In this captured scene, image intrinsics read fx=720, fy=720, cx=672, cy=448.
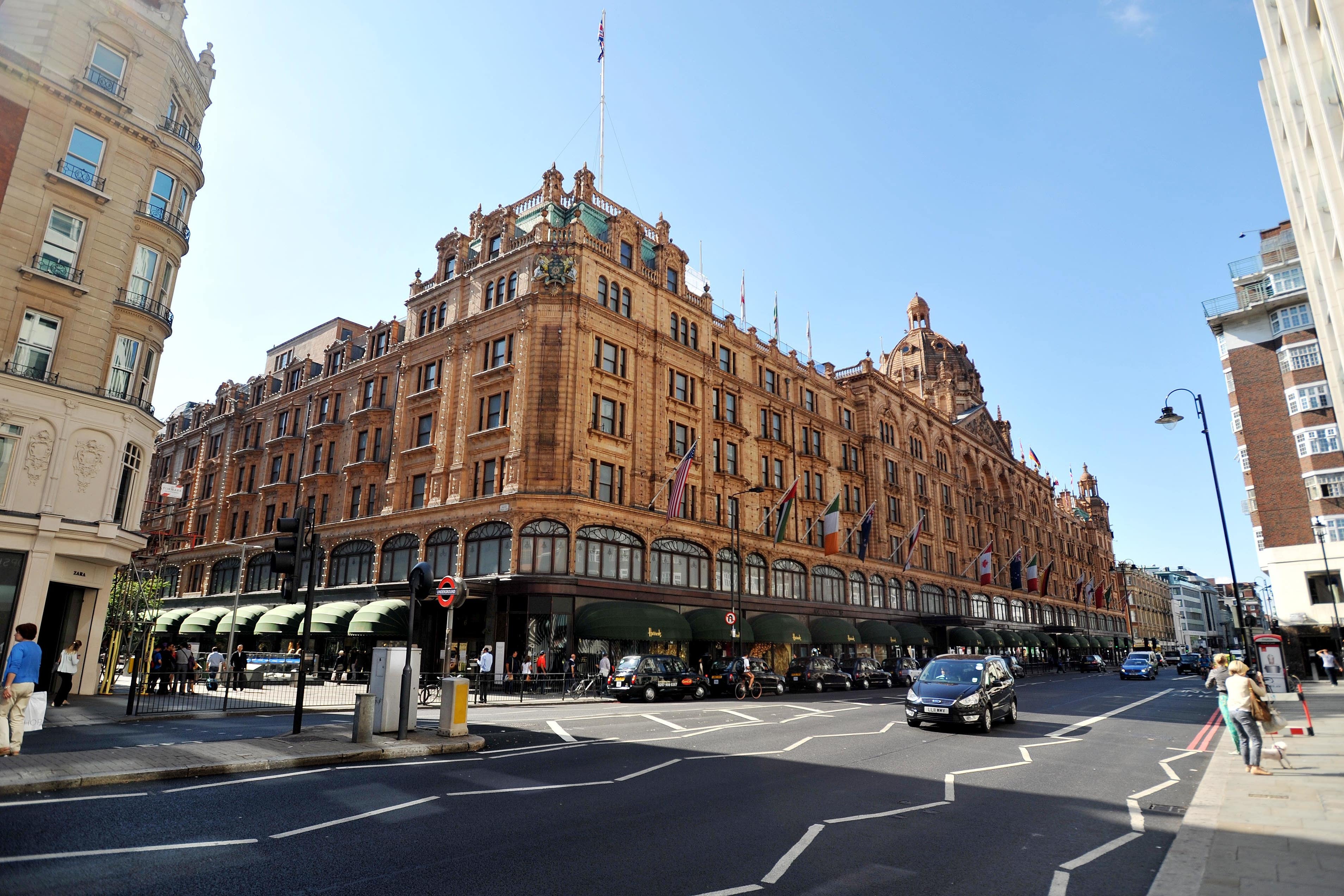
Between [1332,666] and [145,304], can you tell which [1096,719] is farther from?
[145,304]

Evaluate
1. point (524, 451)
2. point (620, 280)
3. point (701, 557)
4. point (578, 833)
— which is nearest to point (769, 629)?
point (701, 557)

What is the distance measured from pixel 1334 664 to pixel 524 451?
42573 millimetres

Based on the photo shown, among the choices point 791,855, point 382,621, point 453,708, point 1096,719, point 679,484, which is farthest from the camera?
point 679,484

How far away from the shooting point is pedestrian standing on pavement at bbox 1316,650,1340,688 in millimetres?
36469

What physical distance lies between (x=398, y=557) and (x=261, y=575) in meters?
16.5

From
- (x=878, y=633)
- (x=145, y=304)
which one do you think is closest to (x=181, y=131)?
(x=145, y=304)

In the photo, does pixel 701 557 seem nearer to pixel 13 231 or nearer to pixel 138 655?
pixel 138 655

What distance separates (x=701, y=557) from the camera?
1636 inches

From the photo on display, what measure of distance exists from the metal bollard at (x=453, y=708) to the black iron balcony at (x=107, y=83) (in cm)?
2438

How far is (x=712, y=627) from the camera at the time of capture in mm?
38156

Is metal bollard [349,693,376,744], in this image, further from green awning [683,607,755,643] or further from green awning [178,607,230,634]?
green awning [178,607,230,634]

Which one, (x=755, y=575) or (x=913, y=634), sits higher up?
(x=755, y=575)

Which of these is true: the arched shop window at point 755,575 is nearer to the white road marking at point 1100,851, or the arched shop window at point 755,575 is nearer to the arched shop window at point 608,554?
the arched shop window at point 608,554

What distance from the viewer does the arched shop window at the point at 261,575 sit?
48.6 metres
